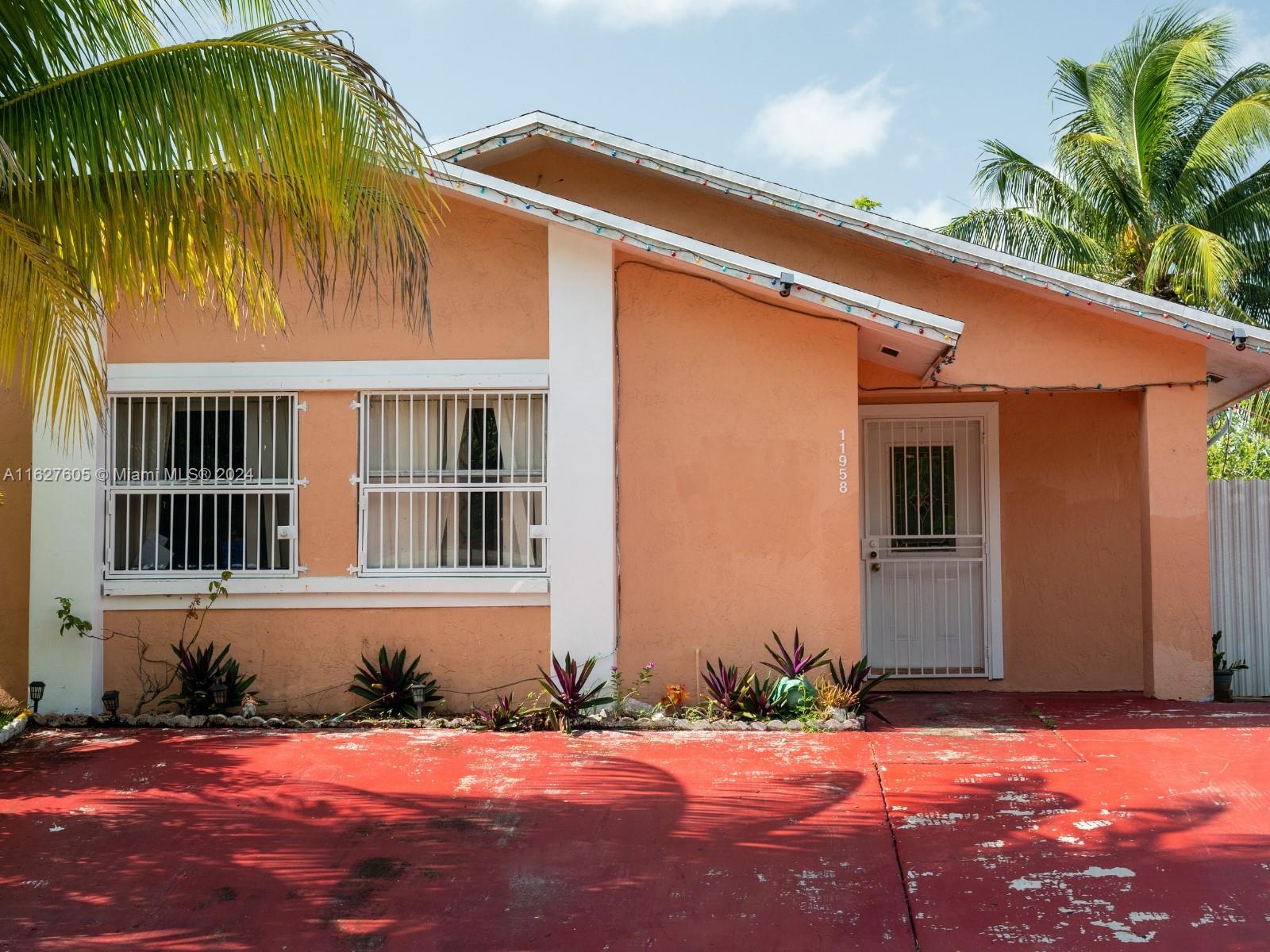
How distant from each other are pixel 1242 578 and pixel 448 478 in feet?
22.5

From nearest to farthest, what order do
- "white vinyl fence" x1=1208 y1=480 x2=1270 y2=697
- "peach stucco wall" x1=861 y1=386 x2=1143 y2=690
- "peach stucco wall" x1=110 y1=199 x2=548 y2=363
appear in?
"peach stucco wall" x1=110 y1=199 x2=548 y2=363, "white vinyl fence" x1=1208 y1=480 x2=1270 y2=697, "peach stucco wall" x1=861 y1=386 x2=1143 y2=690

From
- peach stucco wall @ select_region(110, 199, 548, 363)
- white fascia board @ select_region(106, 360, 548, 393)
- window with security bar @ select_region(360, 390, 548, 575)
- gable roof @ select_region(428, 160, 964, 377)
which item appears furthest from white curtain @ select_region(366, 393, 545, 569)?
gable roof @ select_region(428, 160, 964, 377)

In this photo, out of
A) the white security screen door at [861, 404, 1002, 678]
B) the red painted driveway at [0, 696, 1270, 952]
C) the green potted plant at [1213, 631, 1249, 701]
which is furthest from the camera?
the white security screen door at [861, 404, 1002, 678]

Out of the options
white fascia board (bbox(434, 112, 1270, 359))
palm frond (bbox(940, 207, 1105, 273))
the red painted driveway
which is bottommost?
the red painted driveway

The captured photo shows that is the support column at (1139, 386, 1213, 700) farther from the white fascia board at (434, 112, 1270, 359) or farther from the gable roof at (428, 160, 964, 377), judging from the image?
the gable roof at (428, 160, 964, 377)

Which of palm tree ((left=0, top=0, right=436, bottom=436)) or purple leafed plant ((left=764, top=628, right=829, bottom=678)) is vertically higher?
palm tree ((left=0, top=0, right=436, bottom=436))

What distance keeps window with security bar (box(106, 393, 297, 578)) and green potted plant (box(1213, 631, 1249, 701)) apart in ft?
24.8

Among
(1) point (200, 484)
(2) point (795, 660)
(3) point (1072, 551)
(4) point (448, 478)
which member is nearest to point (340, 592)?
(4) point (448, 478)

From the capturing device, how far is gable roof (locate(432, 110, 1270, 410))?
852 centimetres

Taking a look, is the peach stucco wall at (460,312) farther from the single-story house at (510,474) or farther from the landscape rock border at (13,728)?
the landscape rock border at (13,728)

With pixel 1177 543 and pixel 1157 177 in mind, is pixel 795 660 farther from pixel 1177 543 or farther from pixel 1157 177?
pixel 1157 177

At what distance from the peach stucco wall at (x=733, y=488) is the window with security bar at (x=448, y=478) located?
0.77 m

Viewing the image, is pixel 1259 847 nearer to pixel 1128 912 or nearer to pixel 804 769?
pixel 1128 912

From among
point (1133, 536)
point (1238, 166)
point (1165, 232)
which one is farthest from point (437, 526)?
point (1238, 166)
